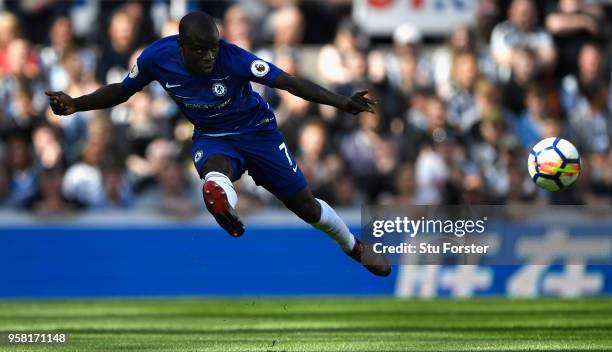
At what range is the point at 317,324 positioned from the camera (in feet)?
39.4

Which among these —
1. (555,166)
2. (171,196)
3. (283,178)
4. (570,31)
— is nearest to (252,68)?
(283,178)

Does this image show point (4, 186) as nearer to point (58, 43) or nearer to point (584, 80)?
point (58, 43)

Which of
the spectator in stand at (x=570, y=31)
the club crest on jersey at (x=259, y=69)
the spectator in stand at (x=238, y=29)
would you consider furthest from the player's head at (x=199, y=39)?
the spectator in stand at (x=570, y=31)

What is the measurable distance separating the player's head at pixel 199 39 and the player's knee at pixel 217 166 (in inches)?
29.5

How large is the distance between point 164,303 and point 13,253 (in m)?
2.05

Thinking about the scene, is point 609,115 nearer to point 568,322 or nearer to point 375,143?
point 375,143

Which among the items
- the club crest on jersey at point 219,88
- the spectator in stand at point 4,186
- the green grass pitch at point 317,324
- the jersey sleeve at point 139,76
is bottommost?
the green grass pitch at point 317,324

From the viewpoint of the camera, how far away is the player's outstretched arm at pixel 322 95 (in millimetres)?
9219

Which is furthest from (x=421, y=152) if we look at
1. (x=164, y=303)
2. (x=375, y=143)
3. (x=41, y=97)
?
(x=41, y=97)

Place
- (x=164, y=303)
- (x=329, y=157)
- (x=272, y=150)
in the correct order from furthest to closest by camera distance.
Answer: (x=329, y=157) → (x=164, y=303) → (x=272, y=150)

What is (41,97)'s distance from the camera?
16.4 m

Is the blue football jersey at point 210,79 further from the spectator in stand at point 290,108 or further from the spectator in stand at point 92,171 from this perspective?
the spectator in stand at point 290,108

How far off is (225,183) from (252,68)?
987 mm

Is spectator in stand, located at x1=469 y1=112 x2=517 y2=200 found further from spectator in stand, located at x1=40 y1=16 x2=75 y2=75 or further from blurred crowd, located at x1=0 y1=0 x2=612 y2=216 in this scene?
spectator in stand, located at x1=40 y1=16 x2=75 y2=75
